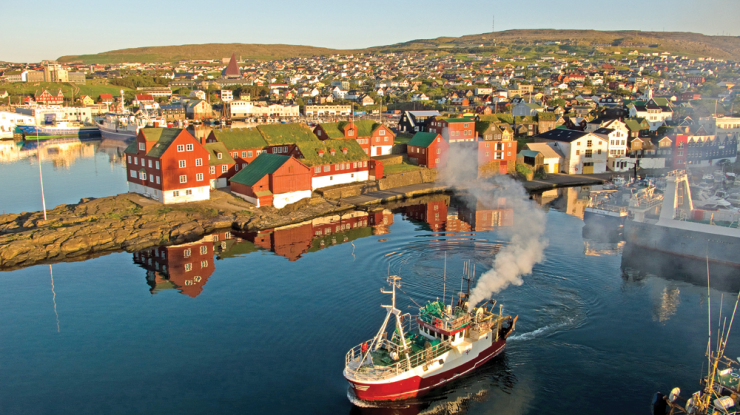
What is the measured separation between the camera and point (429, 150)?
166ft

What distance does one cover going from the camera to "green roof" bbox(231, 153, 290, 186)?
126 feet

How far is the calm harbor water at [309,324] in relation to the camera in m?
16.7

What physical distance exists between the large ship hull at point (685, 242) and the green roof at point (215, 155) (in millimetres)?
28034

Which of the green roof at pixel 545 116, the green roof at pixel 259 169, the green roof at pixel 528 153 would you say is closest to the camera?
the green roof at pixel 259 169

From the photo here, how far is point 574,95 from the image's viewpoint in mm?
121938

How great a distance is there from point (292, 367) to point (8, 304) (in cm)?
1326

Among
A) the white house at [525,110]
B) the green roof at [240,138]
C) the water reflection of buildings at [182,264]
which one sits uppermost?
the white house at [525,110]

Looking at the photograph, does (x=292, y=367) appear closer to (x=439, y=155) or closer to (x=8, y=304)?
(x=8, y=304)

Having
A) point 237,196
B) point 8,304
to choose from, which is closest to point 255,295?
point 8,304

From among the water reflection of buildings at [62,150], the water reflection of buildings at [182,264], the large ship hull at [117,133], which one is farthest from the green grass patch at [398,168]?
the large ship hull at [117,133]

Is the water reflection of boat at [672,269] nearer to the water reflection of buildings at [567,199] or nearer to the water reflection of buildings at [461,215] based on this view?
the water reflection of buildings at [461,215]

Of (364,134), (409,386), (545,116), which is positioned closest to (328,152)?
(364,134)

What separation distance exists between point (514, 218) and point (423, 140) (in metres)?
17.1

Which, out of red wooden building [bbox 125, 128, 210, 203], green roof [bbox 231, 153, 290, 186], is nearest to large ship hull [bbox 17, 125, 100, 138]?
red wooden building [bbox 125, 128, 210, 203]
